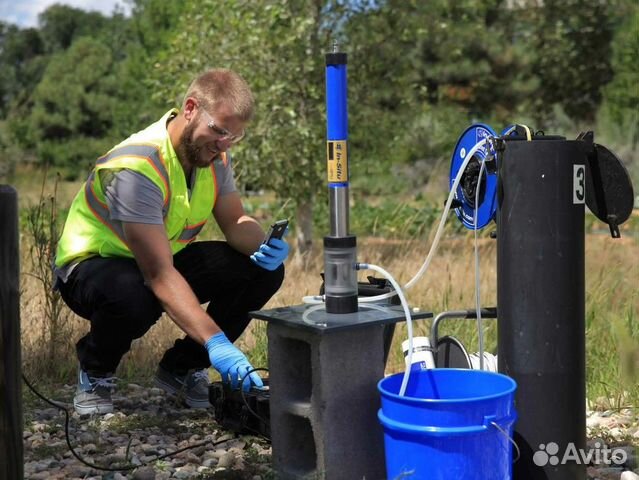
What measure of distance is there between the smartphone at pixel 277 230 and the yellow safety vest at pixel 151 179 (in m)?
0.34

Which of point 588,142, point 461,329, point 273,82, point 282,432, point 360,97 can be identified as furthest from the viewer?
point 360,97

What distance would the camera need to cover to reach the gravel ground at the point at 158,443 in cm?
276

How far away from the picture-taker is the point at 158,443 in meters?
3.11

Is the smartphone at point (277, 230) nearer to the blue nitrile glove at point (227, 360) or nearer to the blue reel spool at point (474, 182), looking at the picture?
the blue nitrile glove at point (227, 360)

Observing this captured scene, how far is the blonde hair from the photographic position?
321 cm

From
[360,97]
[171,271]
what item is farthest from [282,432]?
[360,97]

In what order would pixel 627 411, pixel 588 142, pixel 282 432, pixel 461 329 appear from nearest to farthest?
pixel 588 142 → pixel 282 432 → pixel 627 411 → pixel 461 329

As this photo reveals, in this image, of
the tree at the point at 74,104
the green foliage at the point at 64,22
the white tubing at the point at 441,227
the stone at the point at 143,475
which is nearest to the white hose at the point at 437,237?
the white tubing at the point at 441,227

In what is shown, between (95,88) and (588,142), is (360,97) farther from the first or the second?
(95,88)

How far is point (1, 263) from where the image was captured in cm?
202

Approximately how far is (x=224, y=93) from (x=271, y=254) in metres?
0.66

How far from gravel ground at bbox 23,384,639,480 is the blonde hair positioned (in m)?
1.18

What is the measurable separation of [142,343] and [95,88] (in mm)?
20741

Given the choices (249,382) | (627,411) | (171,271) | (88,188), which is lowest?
(627,411)
